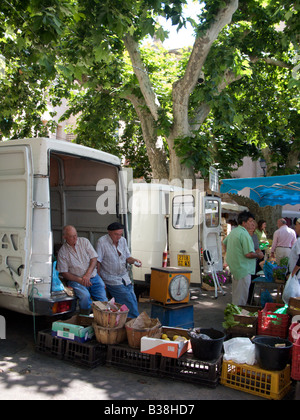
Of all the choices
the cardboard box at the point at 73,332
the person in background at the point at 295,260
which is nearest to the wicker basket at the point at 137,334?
the cardboard box at the point at 73,332

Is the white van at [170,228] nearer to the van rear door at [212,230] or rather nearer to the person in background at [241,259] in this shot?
the van rear door at [212,230]

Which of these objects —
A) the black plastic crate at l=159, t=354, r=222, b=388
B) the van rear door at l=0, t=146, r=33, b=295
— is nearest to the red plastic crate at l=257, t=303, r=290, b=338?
the black plastic crate at l=159, t=354, r=222, b=388

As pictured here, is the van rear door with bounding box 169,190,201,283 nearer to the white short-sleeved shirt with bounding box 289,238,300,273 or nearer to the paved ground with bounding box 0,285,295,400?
the white short-sleeved shirt with bounding box 289,238,300,273

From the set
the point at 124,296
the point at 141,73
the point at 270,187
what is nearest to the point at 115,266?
the point at 124,296

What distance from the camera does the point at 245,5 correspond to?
1127 cm

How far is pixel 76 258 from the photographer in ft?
18.4

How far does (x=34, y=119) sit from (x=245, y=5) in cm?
780

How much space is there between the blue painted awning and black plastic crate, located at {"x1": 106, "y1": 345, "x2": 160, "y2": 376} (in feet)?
15.0

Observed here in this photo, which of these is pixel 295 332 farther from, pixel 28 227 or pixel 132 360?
pixel 28 227

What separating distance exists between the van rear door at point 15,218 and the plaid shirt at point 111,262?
4.11 feet

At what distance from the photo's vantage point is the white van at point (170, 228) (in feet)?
26.9

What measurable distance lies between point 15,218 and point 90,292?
5.09 feet

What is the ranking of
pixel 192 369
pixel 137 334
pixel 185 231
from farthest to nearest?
pixel 185 231 < pixel 137 334 < pixel 192 369

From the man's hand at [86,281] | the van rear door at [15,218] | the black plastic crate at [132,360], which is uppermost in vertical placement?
the van rear door at [15,218]
